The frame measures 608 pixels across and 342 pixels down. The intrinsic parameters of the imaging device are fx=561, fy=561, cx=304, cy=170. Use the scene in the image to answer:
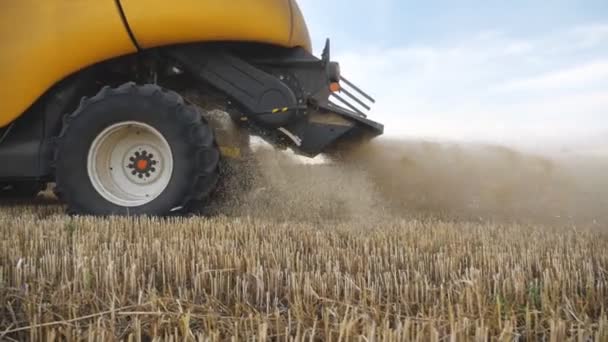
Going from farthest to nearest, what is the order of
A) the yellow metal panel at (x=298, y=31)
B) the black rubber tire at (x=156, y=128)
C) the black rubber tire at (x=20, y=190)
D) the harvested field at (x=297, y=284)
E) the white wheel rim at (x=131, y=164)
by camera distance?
the black rubber tire at (x=20, y=190)
the yellow metal panel at (x=298, y=31)
the white wheel rim at (x=131, y=164)
the black rubber tire at (x=156, y=128)
the harvested field at (x=297, y=284)

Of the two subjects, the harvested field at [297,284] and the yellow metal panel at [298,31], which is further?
the yellow metal panel at [298,31]

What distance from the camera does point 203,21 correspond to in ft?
13.8

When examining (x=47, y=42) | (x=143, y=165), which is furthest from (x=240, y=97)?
(x=47, y=42)

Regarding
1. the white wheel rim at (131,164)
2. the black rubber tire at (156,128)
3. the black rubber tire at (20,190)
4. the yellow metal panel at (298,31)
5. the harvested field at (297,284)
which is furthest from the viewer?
the black rubber tire at (20,190)

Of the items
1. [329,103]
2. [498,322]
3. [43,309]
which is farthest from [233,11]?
[498,322]

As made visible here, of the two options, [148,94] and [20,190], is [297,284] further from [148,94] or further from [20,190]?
[20,190]

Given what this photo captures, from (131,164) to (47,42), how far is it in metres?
1.09

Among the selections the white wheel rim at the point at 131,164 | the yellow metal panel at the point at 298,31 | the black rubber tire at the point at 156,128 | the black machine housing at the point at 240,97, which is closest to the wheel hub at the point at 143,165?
the white wheel rim at the point at 131,164

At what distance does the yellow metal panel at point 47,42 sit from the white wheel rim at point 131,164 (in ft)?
2.00

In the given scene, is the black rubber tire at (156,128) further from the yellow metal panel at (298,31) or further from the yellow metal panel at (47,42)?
the yellow metal panel at (298,31)

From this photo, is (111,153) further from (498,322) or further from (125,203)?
(498,322)

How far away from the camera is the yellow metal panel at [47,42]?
414cm

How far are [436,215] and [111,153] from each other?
275 centimetres

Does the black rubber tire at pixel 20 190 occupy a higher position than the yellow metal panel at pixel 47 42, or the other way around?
the yellow metal panel at pixel 47 42
